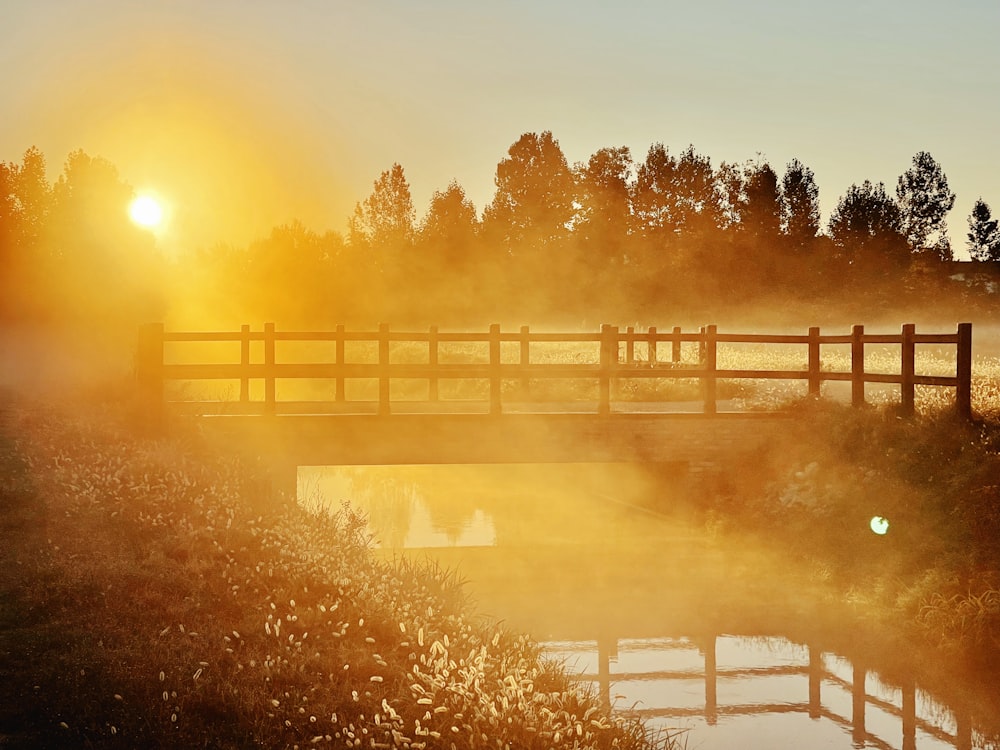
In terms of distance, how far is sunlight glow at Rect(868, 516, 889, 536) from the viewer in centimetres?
1466

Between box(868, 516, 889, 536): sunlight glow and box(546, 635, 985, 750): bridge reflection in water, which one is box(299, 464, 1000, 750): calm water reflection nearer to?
box(546, 635, 985, 750): bridge reflection in water

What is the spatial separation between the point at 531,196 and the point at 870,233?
28179 millimetres

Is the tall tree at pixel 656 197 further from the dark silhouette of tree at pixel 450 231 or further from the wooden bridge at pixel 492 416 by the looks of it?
the wooden bridge at pixel 492 416

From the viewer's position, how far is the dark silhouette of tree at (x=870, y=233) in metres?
83.1

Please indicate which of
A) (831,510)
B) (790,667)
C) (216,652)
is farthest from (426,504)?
(216,652)

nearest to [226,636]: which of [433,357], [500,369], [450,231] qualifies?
[500,369]

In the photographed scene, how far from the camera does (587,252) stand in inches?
3307

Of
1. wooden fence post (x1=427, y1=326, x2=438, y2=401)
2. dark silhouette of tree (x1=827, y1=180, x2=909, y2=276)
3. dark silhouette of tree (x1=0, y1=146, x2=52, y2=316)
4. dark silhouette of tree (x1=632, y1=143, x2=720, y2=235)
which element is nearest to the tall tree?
dark silhouette of tree (x1=632, y1=143, x2=720, y2=235)

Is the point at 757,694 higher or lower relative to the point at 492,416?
lower

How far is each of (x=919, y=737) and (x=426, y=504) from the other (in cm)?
1670

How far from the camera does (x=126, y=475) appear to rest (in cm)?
1377

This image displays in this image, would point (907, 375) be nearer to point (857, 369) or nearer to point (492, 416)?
point (857, 369)

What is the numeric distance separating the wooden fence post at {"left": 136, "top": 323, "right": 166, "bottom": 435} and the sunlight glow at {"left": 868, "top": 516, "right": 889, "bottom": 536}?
11570 mm

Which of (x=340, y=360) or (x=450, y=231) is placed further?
(x=450, y=231)
